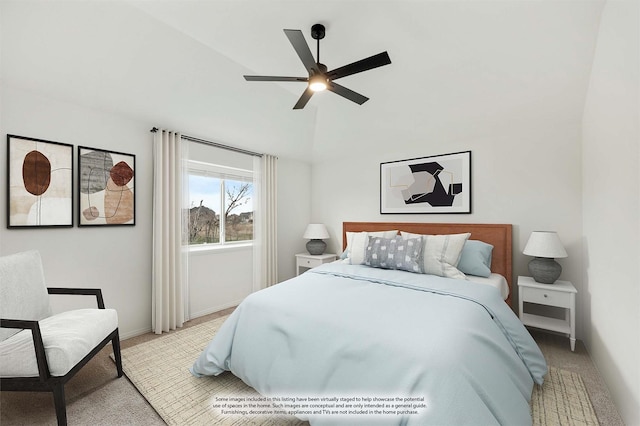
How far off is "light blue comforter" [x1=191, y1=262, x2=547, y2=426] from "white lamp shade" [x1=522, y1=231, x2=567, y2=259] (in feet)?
2.68

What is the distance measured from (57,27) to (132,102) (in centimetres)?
74

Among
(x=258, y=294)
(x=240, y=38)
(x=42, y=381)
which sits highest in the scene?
(x=240, y=38)

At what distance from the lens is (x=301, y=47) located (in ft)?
5.53

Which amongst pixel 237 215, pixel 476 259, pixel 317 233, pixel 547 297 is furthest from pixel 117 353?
pixel 547 297

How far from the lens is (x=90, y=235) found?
2541 millimetres

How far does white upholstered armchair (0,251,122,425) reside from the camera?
1.52 meters

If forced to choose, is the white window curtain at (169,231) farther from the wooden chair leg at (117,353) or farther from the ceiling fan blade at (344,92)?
the ceiling fan blade at (344,92)

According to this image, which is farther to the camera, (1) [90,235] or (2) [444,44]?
(1) [90,235]

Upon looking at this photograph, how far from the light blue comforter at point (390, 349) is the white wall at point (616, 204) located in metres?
0.47

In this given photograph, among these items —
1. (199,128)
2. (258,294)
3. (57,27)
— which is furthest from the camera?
(199,128)

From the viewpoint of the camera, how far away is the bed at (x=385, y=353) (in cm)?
125

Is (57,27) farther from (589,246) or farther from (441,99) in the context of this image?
(589,246)

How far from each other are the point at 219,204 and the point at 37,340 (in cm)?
245

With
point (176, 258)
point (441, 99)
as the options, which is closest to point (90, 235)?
point (176, 258)
